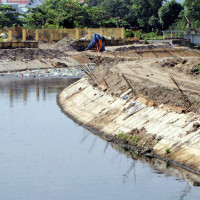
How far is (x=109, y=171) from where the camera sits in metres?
23.5

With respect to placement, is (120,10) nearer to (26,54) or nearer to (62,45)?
(62,45)

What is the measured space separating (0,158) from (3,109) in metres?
16.1

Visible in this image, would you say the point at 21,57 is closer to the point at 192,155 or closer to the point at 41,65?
the point at 41,65

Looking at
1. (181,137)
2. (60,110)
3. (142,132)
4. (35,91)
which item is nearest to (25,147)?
(142,132)

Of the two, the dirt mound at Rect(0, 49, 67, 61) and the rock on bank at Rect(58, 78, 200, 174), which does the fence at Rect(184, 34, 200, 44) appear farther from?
the rock on bank at Rect(58, 78, 200, 174)

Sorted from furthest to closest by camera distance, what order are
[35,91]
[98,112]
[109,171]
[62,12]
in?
[62,12] < [35,91] < [98,112] < [109,171]

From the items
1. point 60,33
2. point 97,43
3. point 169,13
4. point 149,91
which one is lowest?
point 149,91

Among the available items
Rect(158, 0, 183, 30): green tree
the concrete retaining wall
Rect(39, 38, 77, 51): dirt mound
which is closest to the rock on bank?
the concrete retaining wall

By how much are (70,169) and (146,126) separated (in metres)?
5.02

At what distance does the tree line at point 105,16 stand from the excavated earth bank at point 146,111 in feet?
176

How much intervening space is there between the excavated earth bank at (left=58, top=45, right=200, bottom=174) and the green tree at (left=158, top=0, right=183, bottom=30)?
63.2m

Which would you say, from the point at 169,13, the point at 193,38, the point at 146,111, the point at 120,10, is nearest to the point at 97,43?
the point at 193,38

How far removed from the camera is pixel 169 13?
110 metres

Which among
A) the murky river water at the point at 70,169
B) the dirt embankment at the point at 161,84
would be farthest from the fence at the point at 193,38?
the murky river water at the point at 70,169
